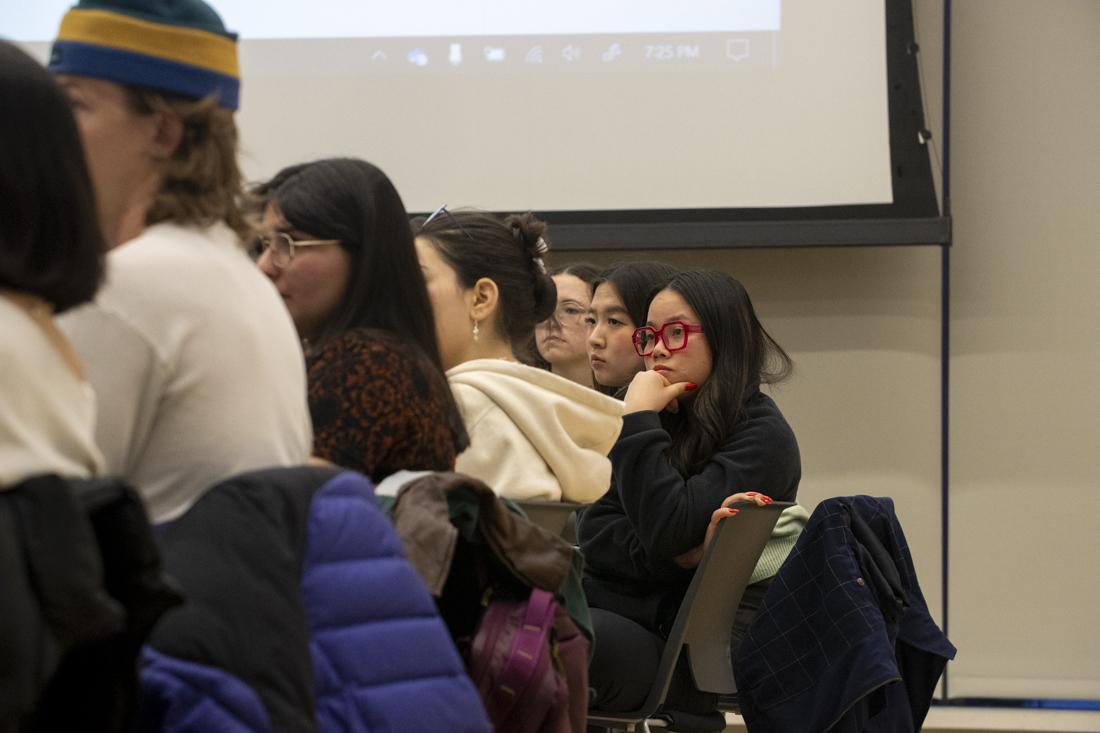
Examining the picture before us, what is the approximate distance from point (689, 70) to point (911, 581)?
2.34 m

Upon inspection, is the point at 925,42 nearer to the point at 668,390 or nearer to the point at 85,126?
the point at 668,390

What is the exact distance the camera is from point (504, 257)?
258 cm

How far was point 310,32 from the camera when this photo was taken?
452 centimetres

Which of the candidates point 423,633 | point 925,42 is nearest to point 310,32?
point 925,42

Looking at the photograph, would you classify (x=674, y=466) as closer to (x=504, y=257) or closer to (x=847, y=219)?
(x=504, y=257)

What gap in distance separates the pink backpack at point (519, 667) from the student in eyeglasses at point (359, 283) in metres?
0.23

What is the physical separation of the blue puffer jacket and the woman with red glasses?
146cm

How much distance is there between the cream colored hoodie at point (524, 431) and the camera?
2.27 m

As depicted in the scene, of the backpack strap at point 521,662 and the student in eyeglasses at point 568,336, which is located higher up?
the backpack strap at point 521,662

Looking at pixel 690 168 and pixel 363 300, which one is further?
pixel 690 168

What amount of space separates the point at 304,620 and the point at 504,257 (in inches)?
59.6

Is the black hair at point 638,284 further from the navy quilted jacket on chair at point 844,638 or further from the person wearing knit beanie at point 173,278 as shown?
the person wearing knit beanie at point 173,278

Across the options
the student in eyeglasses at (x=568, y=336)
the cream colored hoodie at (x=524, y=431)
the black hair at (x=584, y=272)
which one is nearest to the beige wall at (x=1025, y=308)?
the black hair at (x=584, y=272)

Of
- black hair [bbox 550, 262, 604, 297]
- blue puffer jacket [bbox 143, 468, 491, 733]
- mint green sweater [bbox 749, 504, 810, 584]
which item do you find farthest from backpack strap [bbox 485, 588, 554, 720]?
black hair [bbox 550, 262, 604, 297]
